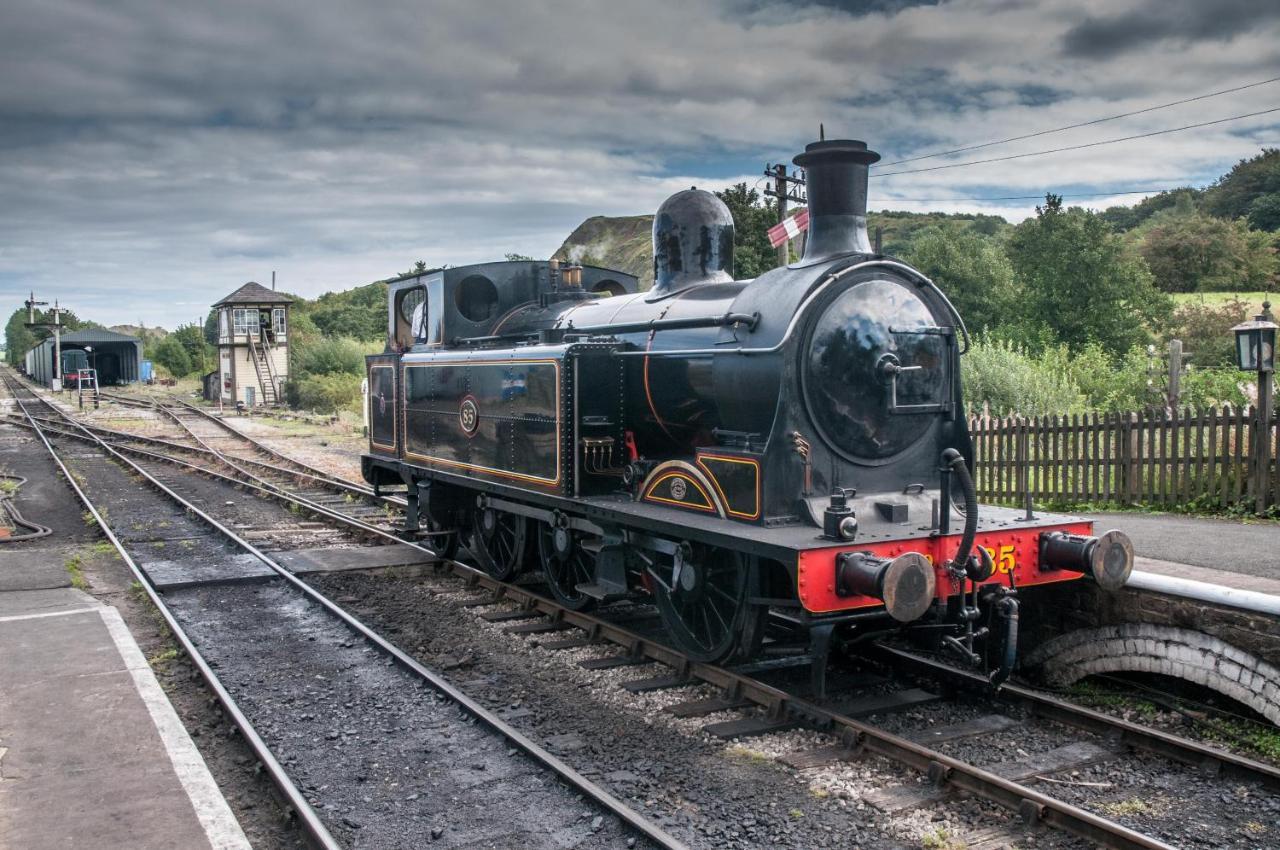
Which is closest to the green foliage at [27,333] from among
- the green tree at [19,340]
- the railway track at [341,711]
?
the green tree at [19,340]

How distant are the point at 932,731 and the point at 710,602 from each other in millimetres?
1571

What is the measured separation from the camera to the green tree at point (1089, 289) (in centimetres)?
3325

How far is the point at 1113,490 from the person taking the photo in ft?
36.9

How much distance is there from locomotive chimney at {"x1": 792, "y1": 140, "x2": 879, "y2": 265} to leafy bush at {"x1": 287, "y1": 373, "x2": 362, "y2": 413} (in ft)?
96.9

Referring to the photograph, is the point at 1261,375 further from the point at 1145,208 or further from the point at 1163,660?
the point at 1145,208

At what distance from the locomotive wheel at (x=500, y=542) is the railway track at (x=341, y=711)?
146 centimetres

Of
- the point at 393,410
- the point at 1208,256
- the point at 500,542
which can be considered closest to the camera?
the point at 500,542

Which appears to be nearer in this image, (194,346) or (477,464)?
(477,464)

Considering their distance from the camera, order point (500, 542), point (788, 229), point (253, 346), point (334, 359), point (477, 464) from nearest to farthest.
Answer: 1. point (477, 464)
2. point (500, 542)
3. point (788, 229)
4. point (334, 359)
5. point (253, 346)

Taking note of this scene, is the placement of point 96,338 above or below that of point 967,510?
above

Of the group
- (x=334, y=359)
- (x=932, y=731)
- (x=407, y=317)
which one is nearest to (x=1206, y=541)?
(x=932, y=731)

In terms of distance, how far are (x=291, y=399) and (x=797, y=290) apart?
3518cm

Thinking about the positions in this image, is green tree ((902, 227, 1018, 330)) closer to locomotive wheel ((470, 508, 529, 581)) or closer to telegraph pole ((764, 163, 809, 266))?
telegraph pole ((764, 163, 809, 266))

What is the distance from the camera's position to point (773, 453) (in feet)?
18.7
